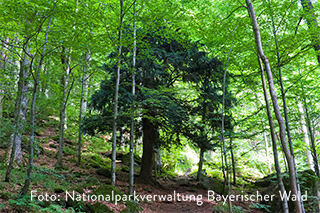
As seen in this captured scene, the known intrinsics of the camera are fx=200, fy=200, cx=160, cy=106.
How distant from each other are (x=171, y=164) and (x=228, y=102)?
808cm

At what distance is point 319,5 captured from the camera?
5258 millimetres

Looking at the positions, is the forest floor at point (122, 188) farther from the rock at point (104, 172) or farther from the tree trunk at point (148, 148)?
the tree trunk at point (148, 148)

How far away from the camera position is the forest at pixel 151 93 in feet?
15.2

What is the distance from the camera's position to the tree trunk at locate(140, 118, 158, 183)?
9.44 m

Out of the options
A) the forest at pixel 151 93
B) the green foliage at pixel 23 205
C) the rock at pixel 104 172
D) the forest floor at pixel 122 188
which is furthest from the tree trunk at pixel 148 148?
the green foliage at pixel 23 205

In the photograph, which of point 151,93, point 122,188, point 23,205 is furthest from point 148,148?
point 23,205

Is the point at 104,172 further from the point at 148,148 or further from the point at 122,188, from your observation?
the point at 148,148

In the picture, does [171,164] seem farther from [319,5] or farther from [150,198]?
[319,5]

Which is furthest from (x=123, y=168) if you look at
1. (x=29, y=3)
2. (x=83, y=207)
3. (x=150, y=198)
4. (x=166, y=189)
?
(x=29, y=3)

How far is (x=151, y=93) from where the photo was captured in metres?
6.41

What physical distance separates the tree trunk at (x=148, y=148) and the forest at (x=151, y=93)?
0.05m

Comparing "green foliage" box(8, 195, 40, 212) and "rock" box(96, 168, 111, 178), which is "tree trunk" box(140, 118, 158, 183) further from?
"green foliage" box(8, 195, 40, 212)

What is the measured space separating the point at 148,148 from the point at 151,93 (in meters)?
4.04

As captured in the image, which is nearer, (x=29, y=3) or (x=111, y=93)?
(x=29, y=3)
